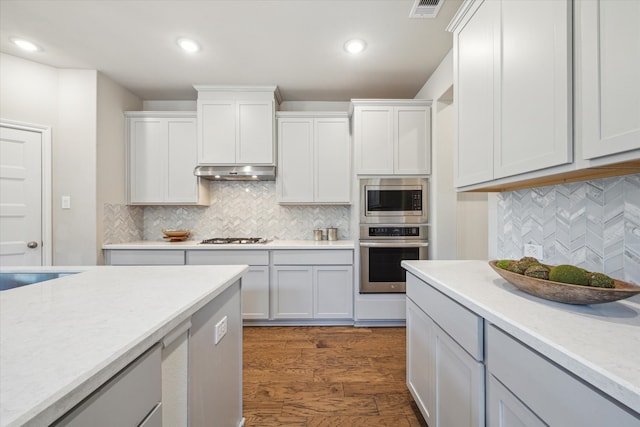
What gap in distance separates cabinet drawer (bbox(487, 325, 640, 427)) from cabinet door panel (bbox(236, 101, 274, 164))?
2757 millimetres

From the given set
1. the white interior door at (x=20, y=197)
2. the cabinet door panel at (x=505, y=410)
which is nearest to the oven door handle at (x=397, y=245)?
the cabinet door panel at (x=505, y=410)

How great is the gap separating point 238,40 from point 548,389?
2848 mm

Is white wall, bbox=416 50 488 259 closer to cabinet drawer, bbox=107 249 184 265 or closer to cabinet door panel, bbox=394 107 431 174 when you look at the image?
cabinet door panel, bbox=394 107 431 174

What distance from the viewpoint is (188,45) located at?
7.88 feet

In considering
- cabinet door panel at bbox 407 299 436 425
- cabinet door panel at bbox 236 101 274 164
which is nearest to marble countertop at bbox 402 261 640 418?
cabinet door panel at bbox 407 299 436 425

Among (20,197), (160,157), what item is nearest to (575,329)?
(160,157)

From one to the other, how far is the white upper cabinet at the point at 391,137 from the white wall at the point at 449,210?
0.41 ft

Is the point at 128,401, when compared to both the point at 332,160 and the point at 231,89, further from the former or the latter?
the point at 231,89

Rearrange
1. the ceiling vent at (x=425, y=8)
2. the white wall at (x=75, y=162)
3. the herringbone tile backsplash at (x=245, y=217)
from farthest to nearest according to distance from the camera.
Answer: the herringbone tile backsplash at (x=245, y=217) < the white wall at (x=75, y=162) < the ceiling vent at (x=425, y=8)

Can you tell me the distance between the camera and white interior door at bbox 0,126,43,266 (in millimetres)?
2545

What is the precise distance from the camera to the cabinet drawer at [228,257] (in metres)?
2.94

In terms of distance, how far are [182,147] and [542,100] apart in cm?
334

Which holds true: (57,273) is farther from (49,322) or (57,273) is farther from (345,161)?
(345,161)

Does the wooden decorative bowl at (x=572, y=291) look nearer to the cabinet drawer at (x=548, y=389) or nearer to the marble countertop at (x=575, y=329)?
the marble countertop at (x=575, y=329)
